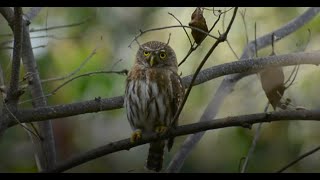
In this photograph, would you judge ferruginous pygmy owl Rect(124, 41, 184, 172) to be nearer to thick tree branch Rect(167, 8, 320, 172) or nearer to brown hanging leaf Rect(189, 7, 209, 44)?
thick tree branch Rect(167, 8, 320, 172)

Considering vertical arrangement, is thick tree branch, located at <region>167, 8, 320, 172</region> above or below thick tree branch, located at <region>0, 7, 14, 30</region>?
below

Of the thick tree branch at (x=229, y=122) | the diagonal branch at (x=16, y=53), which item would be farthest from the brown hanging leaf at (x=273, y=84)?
the diagonal branch at (x=16, y=53)

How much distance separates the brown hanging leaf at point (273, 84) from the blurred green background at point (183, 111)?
3.35ft

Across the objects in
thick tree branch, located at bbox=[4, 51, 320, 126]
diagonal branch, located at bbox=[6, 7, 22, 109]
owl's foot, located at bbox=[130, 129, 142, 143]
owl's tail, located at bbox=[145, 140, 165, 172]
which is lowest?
owl's tail, located at bbox=[145, 140, 165, 172]

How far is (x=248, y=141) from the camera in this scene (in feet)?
16.6

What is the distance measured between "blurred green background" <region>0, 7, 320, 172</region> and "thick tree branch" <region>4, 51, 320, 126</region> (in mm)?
853

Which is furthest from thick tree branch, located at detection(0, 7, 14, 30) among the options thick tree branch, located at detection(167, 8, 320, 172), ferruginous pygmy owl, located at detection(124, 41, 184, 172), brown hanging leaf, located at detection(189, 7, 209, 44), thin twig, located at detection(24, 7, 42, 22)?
thick tree branch, located at detection(167, 8, 320, 172)

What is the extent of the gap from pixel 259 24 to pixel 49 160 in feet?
8.13

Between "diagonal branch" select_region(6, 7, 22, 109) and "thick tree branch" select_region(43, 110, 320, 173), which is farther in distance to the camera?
"diagonal branch" select_region(6, 7, 22, 109)

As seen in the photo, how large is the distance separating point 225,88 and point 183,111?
16.0 inches

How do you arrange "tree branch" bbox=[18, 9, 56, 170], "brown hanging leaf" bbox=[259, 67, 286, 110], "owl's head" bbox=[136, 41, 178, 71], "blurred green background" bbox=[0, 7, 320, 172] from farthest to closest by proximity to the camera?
"blurred green background" bbox=[0, 7, 320, 172]
"owl's head" bbox=[136, 41, 178, 71]
"tree branch" bbox=[18, 9, 56, 170]
"brown hanging leaf" bbox=[259, 67, 286, 110]

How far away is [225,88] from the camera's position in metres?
4.64

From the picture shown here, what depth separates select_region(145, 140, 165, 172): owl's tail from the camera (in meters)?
4.34

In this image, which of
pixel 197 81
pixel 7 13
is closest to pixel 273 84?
pixel 197 81
